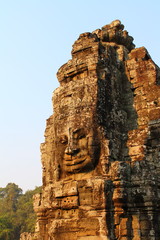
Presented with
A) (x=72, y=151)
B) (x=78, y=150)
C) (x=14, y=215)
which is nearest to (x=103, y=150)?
(x=78, y=150)

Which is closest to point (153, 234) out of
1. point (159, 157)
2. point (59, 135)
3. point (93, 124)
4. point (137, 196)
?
point (137, 196)

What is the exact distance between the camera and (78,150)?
655 cm

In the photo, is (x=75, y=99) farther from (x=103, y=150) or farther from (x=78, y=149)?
(x=103, y=150)

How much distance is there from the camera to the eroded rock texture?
5824mm


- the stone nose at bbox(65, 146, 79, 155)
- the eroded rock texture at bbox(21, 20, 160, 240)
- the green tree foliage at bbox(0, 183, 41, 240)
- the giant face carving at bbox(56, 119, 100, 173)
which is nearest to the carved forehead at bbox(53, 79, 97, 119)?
the eroded rock texture at bbox(21, 20, 160, 240)

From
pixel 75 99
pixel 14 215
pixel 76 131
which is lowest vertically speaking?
pixel 14 215

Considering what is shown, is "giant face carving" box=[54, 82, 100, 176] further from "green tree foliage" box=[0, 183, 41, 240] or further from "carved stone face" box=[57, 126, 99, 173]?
"green tree foliage" box=[0, 183, 41, 240]

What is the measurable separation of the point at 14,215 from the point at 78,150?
159 feet

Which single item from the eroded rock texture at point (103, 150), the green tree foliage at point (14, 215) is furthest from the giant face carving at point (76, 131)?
the green tree foliage at point (14, 215)

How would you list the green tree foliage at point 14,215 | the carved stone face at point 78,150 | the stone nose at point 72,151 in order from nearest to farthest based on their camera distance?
the carved stone face at point 78,150 → the stone nose at point 72,151 → the green tree foliage at point 14,215

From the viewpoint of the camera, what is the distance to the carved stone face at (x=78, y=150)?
251 inches

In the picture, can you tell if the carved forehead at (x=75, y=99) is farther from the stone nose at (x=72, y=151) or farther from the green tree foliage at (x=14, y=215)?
the green tree foliage at (x=14, y=215)

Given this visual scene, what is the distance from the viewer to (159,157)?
6.26 m

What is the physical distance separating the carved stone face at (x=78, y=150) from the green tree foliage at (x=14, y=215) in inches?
1407
